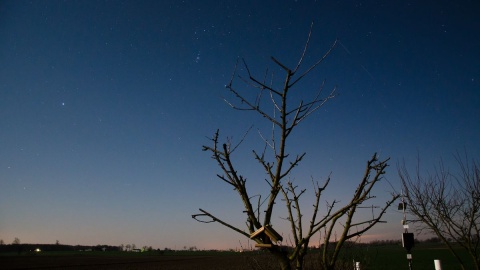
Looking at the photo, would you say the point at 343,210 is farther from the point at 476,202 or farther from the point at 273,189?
the point at 476,202

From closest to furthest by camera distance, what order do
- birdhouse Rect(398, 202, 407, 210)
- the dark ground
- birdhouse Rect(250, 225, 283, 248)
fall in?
birdhouse Rect(250, 225, 283, 248) → birdhouse Rect(398, 202, 407, 210) → the dark ground

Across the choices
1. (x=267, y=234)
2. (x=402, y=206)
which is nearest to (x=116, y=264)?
(x=402, y=206)

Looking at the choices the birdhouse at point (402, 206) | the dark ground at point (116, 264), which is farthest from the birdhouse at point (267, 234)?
the dark ground at point (116, 264)

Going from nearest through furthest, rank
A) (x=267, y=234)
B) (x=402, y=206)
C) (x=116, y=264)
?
(x=267, y=234)
(x=402, y=206)
(x=116, y=264)

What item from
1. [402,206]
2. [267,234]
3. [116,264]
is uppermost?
[402,206]

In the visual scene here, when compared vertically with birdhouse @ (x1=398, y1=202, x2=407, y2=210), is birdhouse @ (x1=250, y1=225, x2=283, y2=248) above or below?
below

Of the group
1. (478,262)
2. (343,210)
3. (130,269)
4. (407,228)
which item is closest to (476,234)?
(478,262)

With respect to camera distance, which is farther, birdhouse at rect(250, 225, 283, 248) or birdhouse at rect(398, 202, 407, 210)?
birdhouse at rect(398, 202, 407, 210)

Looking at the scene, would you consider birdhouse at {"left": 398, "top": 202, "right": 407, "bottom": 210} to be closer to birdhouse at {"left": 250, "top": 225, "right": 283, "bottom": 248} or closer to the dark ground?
birdhouse at {"left": 250, "top": 225, "right": 283, "bottom": 248}

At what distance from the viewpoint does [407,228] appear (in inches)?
403

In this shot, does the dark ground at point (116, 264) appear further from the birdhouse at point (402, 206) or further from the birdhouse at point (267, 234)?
the birdhouse at point (267, 234)

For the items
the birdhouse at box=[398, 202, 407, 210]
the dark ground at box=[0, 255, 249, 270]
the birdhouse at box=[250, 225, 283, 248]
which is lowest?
the dark ground at box=[0, 255, 249, 270]

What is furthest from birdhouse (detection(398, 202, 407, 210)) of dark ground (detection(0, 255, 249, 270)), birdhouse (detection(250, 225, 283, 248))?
dark ground (detection(0, 255, 249, 270))

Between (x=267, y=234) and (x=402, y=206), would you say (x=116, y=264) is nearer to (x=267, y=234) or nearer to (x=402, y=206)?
(x=402, y=206)
